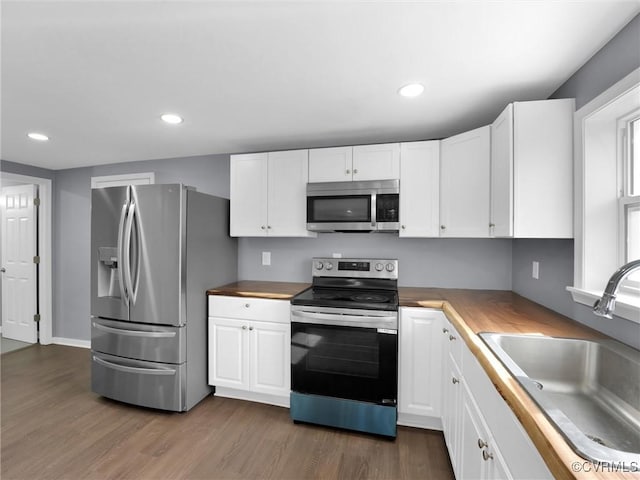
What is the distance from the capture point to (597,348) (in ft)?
3.96

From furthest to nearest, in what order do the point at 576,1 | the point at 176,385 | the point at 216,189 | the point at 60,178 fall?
the point at 60,178, the point at 216,189, the point at 176,385, the point at 576,1

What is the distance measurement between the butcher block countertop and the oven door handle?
0.57 feet

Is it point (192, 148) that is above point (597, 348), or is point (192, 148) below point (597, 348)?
above

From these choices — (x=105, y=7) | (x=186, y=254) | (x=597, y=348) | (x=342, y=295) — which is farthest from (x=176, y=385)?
(x=597, y=348)

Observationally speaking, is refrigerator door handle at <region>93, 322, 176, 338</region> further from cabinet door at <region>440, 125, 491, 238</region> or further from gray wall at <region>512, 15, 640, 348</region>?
gray wall at <region>512, 15, 640, 348</region>

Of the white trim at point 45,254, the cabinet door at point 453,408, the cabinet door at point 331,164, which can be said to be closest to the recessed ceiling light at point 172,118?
the cabinet door at point 331,164

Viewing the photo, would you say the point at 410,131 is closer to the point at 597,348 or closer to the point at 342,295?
the point at 342,295

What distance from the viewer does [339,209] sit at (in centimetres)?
250

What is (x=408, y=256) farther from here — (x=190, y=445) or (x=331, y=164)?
(x=190, y=445)

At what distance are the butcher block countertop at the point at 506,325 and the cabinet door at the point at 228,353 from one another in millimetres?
271

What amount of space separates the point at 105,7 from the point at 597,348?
2358 millimetres

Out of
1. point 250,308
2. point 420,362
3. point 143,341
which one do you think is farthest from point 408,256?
point 143,341

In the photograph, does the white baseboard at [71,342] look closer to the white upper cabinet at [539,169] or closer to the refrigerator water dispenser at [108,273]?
the refrigerator water dispenser at [108,273]

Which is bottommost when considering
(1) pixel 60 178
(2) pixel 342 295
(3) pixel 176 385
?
(3) pixel 176 385
